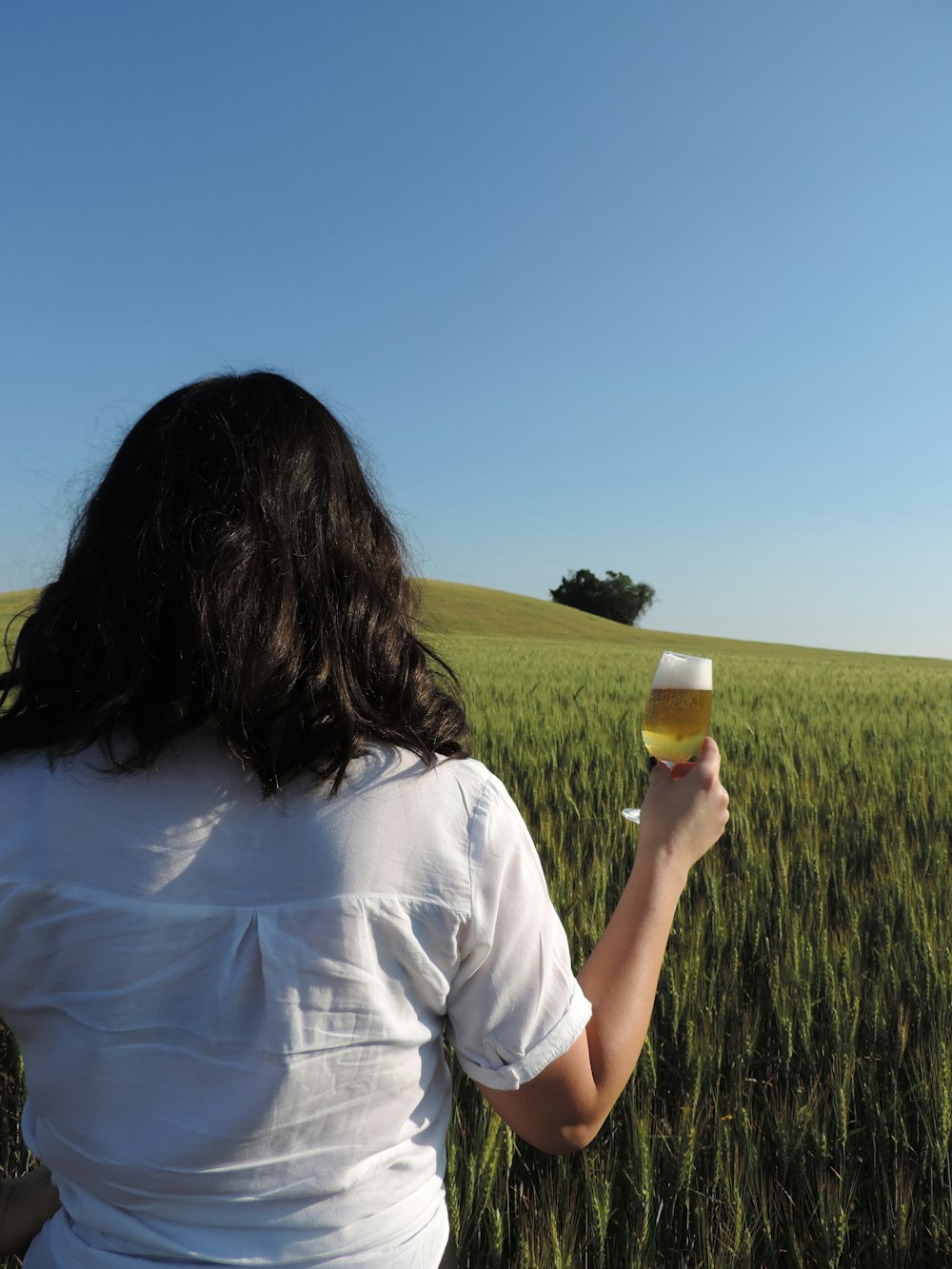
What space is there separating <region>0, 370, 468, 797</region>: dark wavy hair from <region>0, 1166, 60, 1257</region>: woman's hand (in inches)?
22.4

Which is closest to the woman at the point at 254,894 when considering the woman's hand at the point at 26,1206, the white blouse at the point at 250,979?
the white blouse at the point at 250,979

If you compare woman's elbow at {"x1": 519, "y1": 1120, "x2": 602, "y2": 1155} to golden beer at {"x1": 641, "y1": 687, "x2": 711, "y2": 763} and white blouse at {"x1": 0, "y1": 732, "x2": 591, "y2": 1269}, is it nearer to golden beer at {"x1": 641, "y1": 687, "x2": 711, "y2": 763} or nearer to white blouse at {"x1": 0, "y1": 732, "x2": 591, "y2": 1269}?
white blouse at {"x1": 0, "y1": 732, "x2": 591, "y2": 1269}

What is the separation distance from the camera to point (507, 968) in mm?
779

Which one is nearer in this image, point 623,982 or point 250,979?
point 250,979

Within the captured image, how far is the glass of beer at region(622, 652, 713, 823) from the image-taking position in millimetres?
1575

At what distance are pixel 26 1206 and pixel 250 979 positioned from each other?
57 centimetres

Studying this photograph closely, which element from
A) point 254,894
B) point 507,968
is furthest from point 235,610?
point 507,968

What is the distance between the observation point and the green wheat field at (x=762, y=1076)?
132cm

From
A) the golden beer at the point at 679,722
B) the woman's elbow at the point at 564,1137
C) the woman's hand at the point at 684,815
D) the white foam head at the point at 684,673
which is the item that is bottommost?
the woman's elbow at the point at 564,1137

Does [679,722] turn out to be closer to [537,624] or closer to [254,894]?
[254,894]

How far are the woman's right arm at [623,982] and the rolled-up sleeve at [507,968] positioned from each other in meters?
0.04

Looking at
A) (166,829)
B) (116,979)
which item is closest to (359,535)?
(166,829)

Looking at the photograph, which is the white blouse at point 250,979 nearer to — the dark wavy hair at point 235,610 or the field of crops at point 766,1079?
the dark wavy hair at point 235,610

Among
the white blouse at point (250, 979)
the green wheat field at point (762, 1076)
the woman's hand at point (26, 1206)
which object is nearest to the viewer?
the white blouse at point (250, 979)
